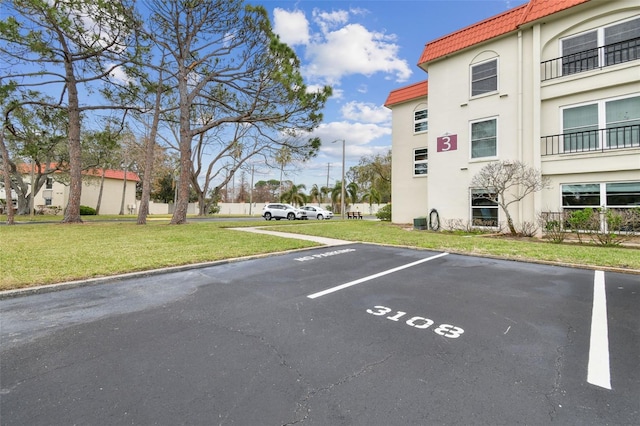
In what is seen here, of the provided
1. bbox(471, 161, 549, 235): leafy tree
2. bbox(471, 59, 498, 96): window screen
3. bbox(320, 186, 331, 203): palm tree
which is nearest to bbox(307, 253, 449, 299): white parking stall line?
bbox(471, 161, 549, 235): leafy tree

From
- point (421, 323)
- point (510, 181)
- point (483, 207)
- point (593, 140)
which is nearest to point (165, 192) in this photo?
point (483, 207)

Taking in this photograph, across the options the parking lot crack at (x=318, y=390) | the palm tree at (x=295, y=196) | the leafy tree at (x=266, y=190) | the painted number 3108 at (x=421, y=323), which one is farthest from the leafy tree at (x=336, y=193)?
the parking lot crack at (x=318, y=390)

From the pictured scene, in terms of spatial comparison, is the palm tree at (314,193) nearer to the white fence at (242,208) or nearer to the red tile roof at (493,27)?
the white fence at (242,208)

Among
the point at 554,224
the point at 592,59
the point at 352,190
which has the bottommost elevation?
the point at 554,224

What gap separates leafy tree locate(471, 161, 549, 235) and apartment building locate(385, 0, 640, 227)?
0.38 meters

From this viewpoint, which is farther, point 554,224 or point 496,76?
point 496,76

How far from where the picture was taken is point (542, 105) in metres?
12.2

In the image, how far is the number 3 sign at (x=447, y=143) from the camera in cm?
1422

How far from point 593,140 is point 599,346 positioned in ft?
38.8

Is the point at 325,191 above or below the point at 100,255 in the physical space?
above

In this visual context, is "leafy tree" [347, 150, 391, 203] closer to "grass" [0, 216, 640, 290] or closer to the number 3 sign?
the number 3 sign

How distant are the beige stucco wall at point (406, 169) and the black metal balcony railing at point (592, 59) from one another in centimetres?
633

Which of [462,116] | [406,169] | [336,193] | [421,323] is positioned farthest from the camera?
[336,193]

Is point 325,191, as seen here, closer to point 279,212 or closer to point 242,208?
point 242,208
